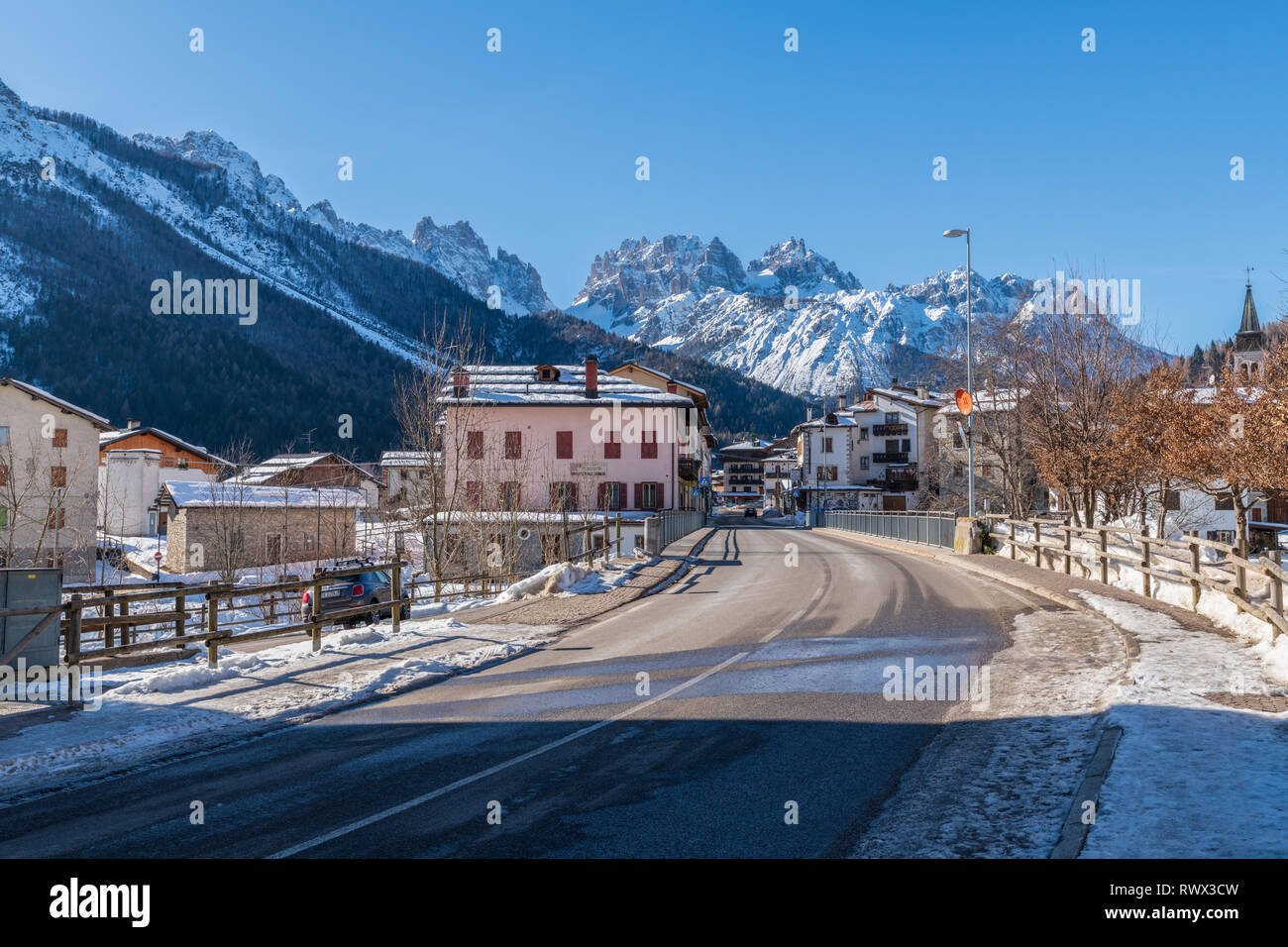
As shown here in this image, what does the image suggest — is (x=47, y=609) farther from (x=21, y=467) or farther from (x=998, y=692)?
(x=21, y=467)

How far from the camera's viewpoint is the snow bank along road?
5344 mm

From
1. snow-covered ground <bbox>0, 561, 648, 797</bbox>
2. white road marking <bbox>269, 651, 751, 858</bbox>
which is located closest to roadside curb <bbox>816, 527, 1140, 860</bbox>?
white road marking <bbox>269, 651, 751, 858</bbox>

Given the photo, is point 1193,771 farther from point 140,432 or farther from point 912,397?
point 912,397

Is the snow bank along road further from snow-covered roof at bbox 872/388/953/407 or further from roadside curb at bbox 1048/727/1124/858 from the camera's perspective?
snow-covered roof at bbox 872/388/953/407

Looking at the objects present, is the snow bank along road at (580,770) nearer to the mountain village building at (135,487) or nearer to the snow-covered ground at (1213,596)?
the snow-covered ground at (1213,596)

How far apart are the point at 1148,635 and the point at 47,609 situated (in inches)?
556

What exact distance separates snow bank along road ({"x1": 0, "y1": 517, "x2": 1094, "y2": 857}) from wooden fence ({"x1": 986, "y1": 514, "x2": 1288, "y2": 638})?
128 inches

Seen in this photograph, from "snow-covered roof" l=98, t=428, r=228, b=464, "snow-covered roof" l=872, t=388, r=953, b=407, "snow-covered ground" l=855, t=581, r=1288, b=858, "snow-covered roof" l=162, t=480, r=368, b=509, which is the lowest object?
"snow-covered ground" l=855, t=581, r=1288, b=858

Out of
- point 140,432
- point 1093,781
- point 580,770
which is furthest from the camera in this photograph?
point 140,432

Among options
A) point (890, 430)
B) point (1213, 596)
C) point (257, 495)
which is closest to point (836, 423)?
point (890, 430)

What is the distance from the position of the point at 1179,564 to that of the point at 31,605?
17174 millimetres

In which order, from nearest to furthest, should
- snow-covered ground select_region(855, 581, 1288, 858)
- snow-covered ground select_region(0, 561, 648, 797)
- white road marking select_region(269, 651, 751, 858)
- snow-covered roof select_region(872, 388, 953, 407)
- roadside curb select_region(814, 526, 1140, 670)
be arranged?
snow-covered ground select_region(855, 581, 1288, 858) < white road marking select_region(269, 651, 751, 858) < snow-covered ground select_region(0, 561, 648, 797) < roadside curb select_region(814, 526, 1140, 670) < snow-covered roof select_region(872, 388, 953, 407)

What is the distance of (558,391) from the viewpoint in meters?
59.8
